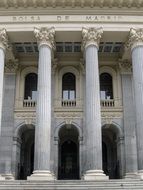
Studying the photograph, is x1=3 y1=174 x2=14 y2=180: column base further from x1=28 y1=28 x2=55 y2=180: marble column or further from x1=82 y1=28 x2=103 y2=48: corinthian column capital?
x1=82 y1=28 x2=103 y2=48: corinthian column capital

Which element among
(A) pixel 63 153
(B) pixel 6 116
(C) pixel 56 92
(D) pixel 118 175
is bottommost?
(D) pixel 118 175

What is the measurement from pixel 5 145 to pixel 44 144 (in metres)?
6.59

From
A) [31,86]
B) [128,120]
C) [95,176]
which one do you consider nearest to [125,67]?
[128,120]

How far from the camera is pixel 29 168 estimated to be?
114 ft

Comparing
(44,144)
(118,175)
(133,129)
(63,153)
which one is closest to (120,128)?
(133,129)

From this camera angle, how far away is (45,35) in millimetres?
29656

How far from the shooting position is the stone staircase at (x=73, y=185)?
77.5 ft

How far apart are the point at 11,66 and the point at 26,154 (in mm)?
8471

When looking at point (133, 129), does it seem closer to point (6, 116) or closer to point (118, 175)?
point (118, 175)

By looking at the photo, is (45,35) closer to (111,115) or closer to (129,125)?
(111,115)

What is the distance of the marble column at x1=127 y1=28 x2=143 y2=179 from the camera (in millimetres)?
27259

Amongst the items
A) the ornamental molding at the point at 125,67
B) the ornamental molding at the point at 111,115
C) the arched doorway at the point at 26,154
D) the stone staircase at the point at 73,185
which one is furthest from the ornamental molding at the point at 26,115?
the stone staircase at the point at 73,185

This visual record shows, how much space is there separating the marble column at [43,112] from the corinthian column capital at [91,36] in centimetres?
256

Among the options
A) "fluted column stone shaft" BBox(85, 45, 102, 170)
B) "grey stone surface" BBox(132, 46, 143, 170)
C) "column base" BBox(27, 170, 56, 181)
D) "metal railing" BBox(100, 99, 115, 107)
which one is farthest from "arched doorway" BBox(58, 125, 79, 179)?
"column base" BBox(27, 170, 56, 181)
